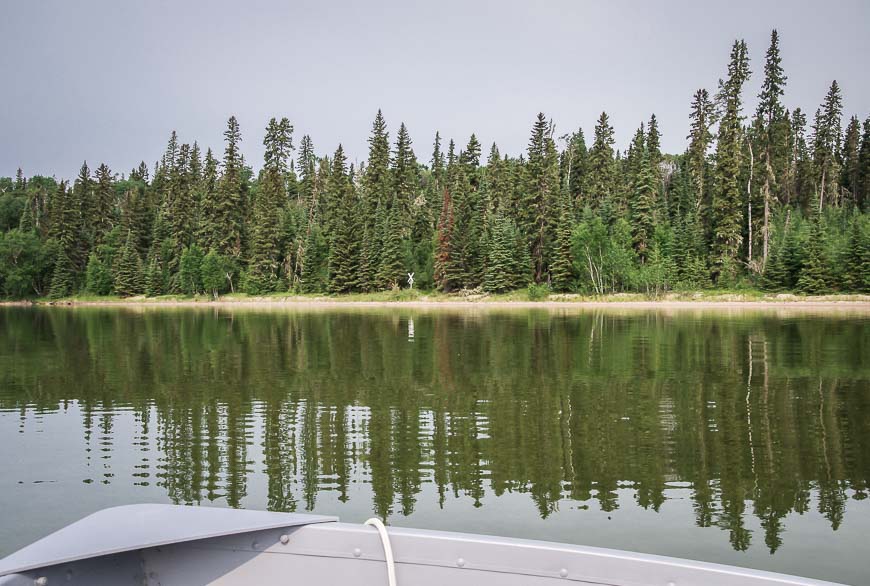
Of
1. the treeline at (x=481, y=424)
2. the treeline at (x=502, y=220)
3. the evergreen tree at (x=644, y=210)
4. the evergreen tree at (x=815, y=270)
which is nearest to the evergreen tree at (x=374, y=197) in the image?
the treeline at (x=502, y=220)

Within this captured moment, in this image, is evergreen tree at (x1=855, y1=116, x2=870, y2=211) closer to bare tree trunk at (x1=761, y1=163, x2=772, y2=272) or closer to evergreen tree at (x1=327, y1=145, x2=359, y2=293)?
bare tree trunk at (x1=761, y1=163, x2=772, y2=272)

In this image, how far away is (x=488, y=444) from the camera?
38.0 feet

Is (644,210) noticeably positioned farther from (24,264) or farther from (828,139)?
(24,264)

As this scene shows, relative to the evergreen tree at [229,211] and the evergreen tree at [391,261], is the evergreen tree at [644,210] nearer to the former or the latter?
the evergreen tree at [391,261]

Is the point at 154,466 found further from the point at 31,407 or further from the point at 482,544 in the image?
the point at 482,544

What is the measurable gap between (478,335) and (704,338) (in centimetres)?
1060

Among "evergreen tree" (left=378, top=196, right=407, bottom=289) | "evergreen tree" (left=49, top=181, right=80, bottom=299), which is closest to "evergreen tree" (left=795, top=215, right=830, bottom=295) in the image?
"evergreen tree" (left=378, top=196, right=407, bottom=289)

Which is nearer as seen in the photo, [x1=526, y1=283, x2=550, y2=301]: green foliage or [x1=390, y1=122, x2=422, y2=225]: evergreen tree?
[x1=526, y1=283, x2=550, y2=301]: green foliage

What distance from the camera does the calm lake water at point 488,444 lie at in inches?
317

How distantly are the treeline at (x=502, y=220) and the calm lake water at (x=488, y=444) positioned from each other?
47.3 m

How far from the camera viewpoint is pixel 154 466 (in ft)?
34.6

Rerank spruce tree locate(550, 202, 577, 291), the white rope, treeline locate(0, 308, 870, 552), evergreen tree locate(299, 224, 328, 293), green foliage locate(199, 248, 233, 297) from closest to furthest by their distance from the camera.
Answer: the white rope < treeline locate(0, 308, 870, 552) < spruce tree locate(550, 202, 577, 291) < green foliage locate(199, 248, 233, 297) < evergreen tree locate(299, 224, 328, 293)

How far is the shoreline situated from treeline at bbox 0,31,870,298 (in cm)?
172

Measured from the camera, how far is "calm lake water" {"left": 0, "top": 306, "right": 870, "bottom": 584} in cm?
806
